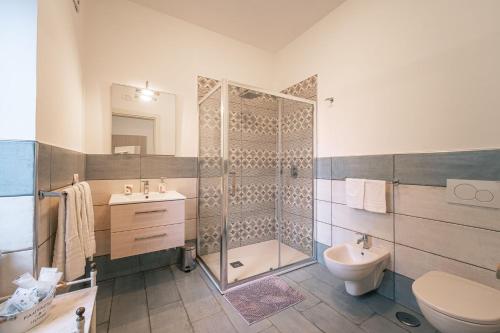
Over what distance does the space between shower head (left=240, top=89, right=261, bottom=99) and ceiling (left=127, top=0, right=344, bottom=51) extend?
94 centimetres

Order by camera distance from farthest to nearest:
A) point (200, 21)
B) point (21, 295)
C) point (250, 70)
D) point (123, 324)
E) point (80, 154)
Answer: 1. point (250, 70)
2. point (200, 21)
3. point (80, 154)
4. point (123, 324)
5. point (21, 295)

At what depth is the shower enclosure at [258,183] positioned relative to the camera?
2.25 meters

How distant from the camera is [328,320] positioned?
155 centimetres

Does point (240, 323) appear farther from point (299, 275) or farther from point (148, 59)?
point (148, 59)

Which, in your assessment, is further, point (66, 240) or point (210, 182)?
point (210, 182)

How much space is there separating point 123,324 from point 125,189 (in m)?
1.19

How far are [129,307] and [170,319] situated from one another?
0.40 metres

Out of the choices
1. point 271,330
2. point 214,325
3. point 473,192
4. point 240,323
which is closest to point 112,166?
point 214,325

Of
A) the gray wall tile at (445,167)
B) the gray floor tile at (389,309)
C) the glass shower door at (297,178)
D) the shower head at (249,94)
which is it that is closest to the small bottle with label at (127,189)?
the shower head at (249,94)

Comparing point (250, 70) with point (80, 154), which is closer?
point (80, 154)

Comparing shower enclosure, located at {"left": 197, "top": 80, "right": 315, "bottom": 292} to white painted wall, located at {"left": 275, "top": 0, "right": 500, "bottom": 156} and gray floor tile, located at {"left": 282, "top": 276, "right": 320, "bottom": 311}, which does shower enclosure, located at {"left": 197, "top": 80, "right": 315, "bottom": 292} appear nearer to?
gray floor tile, located at {"left": 282, "top": 276, "right": 320, "bottom": 311}

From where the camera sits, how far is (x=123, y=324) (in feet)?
4.92

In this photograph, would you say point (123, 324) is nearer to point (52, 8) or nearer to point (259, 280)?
point (259, 280)

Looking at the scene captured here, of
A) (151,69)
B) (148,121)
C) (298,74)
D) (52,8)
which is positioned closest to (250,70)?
(298,74)
